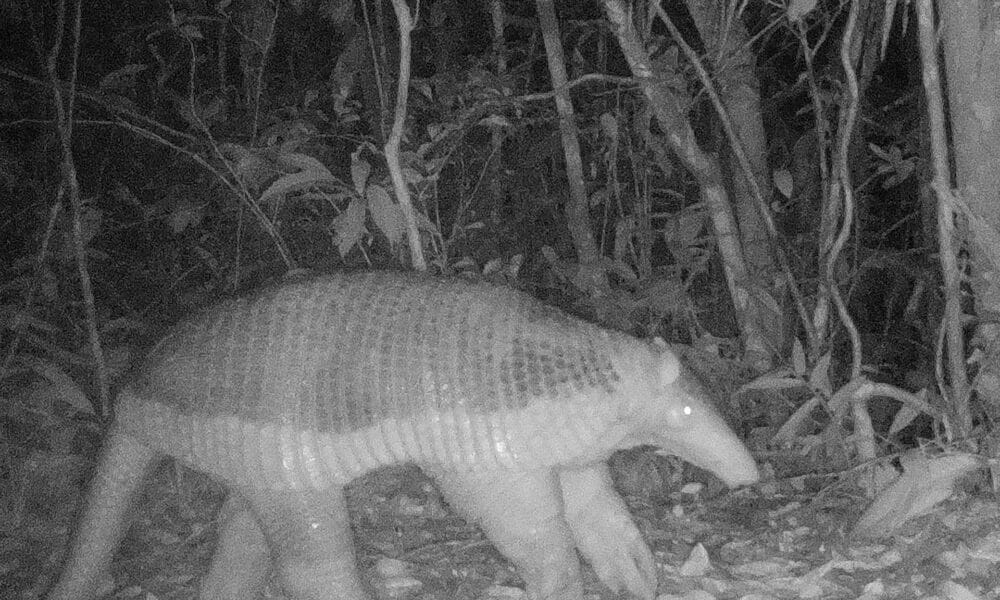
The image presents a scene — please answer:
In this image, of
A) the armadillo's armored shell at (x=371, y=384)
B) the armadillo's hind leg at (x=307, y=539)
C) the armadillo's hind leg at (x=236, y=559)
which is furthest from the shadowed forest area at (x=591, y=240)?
the armadillo's hind leg at (x=307, y=539)

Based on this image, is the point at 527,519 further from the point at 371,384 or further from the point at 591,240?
the point at 591,240

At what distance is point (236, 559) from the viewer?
3.37 m

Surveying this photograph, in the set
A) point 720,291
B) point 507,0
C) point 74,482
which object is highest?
point 507,0

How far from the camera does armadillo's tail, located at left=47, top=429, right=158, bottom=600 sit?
3.18 meters

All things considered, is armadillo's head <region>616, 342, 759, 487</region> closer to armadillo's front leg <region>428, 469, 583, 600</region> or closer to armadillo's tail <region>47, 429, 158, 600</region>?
armadillo's front leg <region>428, 469, 583, 600</region>

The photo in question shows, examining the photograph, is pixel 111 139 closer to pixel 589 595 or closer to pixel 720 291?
pixel 720 291

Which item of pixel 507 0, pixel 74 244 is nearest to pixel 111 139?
pixel 74 244

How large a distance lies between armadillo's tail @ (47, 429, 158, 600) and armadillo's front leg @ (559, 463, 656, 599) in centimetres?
146

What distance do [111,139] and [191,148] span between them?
1.21 metres

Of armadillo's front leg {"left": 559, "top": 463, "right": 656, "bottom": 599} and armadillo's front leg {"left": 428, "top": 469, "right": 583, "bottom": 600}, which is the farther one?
armadillo's front leg {"left": 559, "top": 463, "right": 656, "bottom": 599}

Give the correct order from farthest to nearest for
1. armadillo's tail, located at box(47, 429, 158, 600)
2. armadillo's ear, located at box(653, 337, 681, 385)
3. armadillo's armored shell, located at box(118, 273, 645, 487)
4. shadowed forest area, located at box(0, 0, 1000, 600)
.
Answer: shadowed forest area, located at box(0, 0, 1000, 600)
armadillo's tail, located at box(47, 429, 158, 600)
armadillo's ear, located at box(653, 337, 681, 385)
armadillo's armored shell, located at box(118, 273, 645, 487)

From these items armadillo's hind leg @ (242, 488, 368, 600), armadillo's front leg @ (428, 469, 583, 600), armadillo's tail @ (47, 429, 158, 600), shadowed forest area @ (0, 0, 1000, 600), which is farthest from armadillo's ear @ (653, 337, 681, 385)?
armadillo's tail @ (47, 429, 158, 600)

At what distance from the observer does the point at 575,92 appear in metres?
5.38

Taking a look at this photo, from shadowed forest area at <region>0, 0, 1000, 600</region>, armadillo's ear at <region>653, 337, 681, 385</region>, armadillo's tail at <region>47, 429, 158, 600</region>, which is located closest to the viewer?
armadillo's ear at <region>653, 337, 681, 385</region>
